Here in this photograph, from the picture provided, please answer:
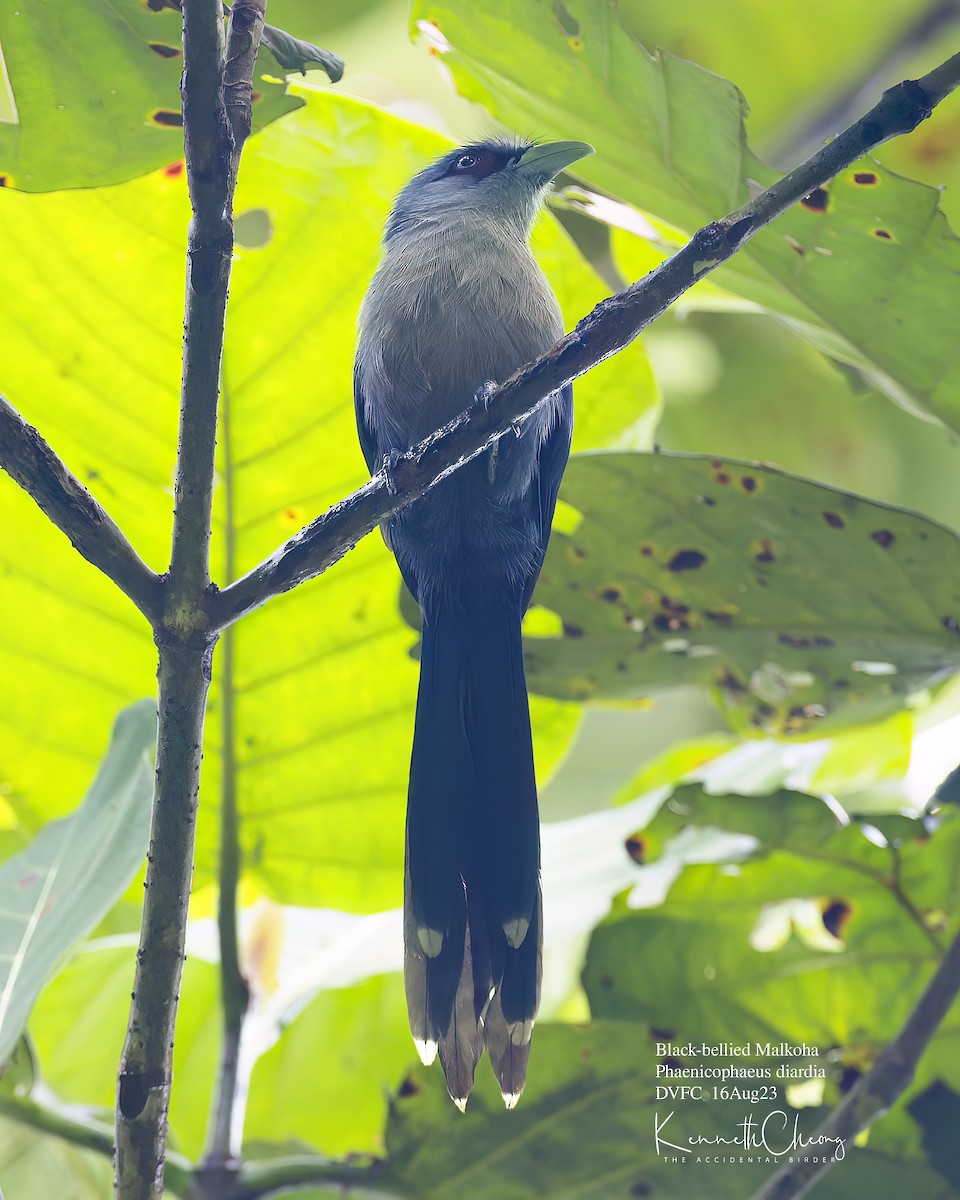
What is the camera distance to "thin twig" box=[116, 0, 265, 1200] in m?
1.30

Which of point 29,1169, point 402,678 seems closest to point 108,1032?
point 29,1169

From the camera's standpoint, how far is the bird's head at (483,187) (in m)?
2.53

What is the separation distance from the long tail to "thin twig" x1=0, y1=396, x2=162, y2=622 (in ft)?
2.44

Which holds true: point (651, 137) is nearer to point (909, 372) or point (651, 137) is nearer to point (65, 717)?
point (909, 372)

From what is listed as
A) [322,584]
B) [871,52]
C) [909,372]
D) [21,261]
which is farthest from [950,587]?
[871,52]

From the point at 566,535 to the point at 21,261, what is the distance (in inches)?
40.9

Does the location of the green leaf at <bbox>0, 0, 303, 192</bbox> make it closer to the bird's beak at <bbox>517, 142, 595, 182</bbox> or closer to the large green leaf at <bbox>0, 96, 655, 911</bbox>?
the large green leaf at <bbox>0, 96, 655, 911</bbox>

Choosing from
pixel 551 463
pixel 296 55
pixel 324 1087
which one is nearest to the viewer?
pixel 296 55

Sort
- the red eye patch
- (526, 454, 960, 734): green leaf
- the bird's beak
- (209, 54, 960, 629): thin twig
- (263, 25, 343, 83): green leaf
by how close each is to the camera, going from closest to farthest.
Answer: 1. (209, 54, 960, 629): thin twig
2. (263, 25, 343, 83): green leaf
3. (526, 454, 960, 734): green leaf
4. the bird's beak
5. the red eye patch

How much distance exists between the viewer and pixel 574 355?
56.0 inches

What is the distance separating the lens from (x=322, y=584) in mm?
2338

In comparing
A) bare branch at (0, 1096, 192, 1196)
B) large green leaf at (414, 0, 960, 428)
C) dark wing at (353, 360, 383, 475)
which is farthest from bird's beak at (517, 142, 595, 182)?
bare branch at (0, 1096, 192, 1196)

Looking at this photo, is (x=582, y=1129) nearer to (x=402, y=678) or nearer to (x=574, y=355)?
Answer: (x=402, y=678)

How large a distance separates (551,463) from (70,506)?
1.31m
